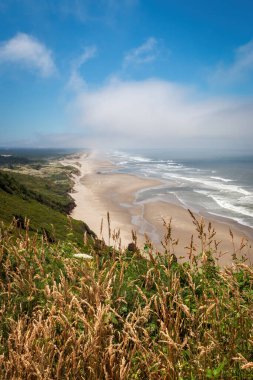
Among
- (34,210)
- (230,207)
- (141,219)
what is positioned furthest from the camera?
(230,207)

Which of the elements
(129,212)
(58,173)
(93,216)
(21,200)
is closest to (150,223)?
(129,212)

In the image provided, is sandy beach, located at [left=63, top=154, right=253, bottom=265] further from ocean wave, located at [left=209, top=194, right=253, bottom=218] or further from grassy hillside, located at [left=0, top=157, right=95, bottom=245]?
ocean wave, located at [left=209, top=194, right=253, bottom=218]

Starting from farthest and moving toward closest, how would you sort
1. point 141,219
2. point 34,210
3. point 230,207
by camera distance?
point 230,207
point 141,219
point 34,210

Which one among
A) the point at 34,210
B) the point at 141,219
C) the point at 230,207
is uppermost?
the point at 34,210

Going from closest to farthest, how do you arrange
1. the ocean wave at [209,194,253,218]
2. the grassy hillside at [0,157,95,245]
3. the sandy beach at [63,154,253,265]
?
the grassy hillside at [0,157,95,245]
the sandy beach at [63,154,253,265]
the ocean wave at [209,194,253,218]

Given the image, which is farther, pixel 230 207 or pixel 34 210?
pixel 230 207

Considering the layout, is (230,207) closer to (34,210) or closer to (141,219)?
(141,219)

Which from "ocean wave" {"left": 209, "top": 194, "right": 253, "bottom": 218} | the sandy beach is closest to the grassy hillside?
the sandy beach

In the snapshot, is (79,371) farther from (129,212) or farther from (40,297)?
(129,212)

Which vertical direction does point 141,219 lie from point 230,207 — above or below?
below

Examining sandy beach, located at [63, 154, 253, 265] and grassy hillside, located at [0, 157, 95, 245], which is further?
sandy beach, located at [63, 154, 253, 265]

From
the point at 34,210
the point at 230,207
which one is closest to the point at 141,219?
the point at 230,207
